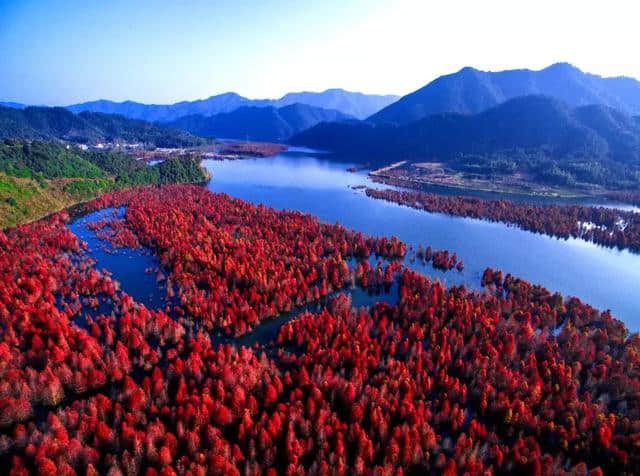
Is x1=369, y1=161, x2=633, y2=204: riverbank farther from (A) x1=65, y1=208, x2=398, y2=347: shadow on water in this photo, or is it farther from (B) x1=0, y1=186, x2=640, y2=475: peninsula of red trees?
(B) x1=0, y1=186, x2=640, y2=475: peninsula of red trees

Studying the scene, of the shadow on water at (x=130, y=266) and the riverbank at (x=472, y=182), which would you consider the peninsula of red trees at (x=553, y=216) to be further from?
the shadow on water at (x=130, y=266)

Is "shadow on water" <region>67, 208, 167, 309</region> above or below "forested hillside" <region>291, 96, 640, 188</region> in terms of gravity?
below

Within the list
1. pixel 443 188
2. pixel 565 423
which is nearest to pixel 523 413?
pixel 565 423

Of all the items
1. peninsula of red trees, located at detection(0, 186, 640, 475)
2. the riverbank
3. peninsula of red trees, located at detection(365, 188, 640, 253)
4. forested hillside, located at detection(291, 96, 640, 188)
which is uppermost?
forested hillside, located at detection(291, 96, 640, 188)

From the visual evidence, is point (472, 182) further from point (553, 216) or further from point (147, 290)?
point (147, 290)

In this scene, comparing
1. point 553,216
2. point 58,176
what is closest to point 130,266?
point 58,176

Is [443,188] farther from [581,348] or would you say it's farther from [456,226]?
[581,348]

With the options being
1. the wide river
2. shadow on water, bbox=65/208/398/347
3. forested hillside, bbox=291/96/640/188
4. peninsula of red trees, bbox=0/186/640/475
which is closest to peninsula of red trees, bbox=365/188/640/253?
the wide river
